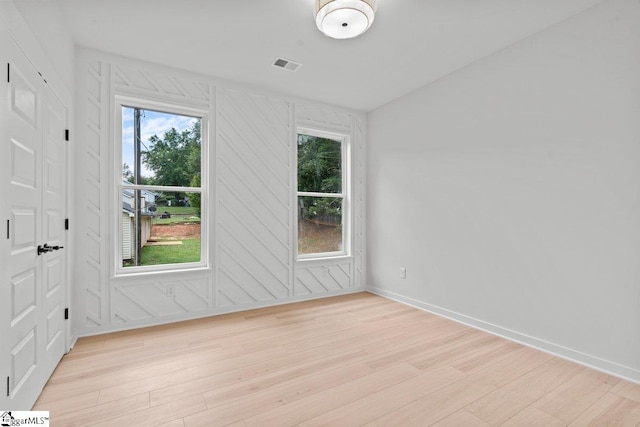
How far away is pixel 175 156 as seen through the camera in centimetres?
365

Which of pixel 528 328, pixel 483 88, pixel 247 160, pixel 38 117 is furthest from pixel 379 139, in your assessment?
pixel 38 117

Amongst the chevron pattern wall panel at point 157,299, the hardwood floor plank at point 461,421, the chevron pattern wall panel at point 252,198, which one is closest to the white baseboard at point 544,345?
the hardwood floor plank at point 461,421

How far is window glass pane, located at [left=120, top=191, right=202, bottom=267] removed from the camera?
342 centimetres

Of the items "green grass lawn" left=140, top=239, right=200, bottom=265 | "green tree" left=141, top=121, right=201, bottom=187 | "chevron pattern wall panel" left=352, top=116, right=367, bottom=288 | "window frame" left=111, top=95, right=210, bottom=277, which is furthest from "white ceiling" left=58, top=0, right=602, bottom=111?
"green grass lawn" left=140, top=239, right=200, bottom=265

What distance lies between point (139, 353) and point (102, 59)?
9.29 feet

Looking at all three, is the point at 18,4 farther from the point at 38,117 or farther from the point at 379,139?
the point at 379,139

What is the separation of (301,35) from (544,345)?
11.5 ft

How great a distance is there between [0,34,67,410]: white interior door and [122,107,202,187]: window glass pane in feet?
3.09

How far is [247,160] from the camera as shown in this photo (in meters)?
3.92

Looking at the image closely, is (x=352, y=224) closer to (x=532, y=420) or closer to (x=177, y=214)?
(x=177, y=214)

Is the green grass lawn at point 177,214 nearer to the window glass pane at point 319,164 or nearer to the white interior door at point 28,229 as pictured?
the white interior door at point 28,229

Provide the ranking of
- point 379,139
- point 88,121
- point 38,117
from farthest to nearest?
point 379,139 < point 88,121 < point 38,117

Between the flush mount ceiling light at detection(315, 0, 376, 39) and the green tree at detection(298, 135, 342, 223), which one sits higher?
the flush mount ceiling light at detection(315, 0, 376, 39)

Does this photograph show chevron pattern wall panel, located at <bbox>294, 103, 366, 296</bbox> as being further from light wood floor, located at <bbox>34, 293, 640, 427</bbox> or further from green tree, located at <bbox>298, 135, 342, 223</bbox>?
light wood floor, located at <bbox>34, 293, 640, 427</bbox>
